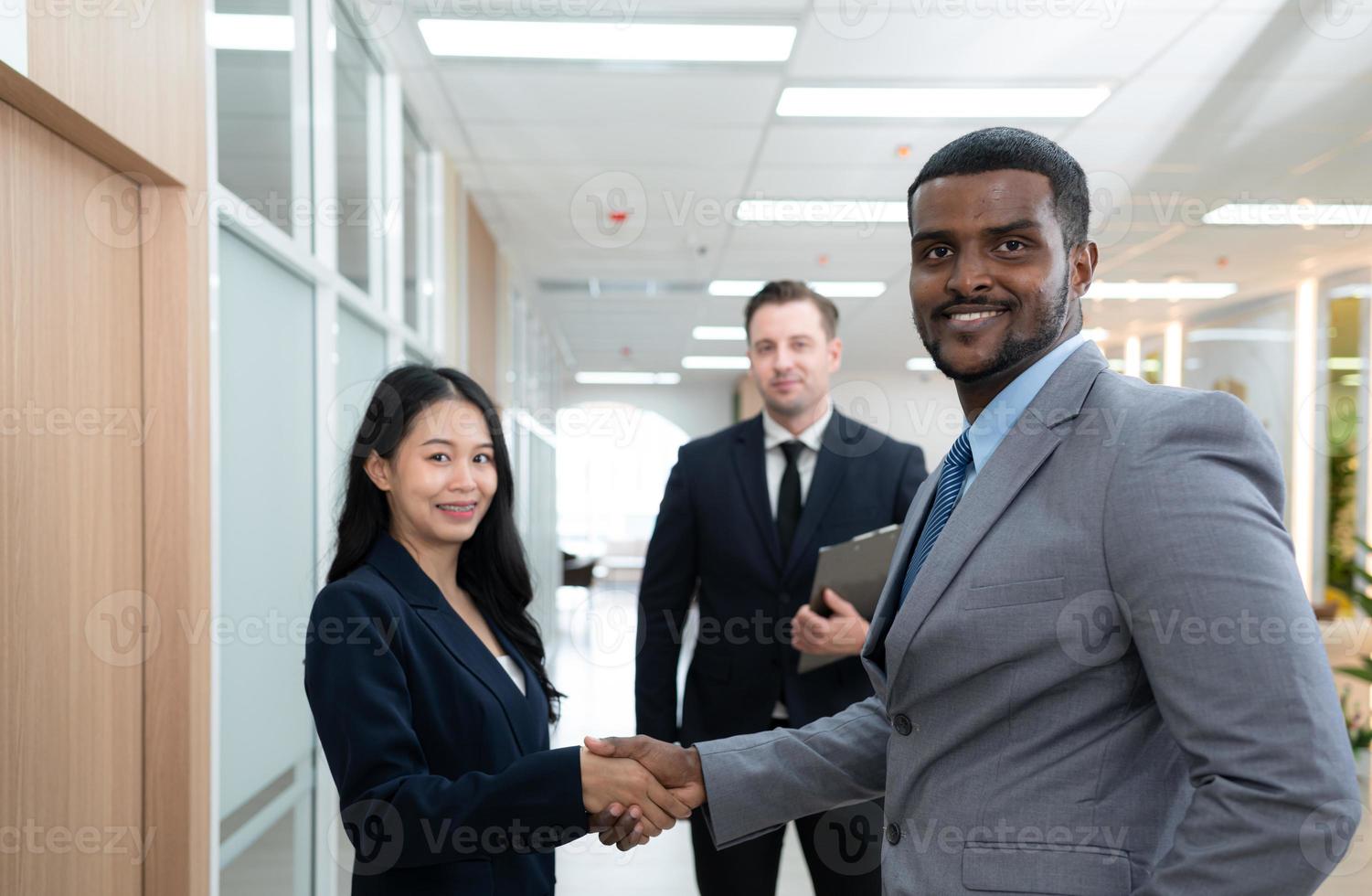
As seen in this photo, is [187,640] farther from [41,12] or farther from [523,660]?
[41,12]

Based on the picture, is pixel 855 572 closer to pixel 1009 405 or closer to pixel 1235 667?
pixel 1009 405

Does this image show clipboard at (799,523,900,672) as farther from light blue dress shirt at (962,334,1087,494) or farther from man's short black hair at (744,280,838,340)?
light blue dress shirt at (962,334,1087,494)

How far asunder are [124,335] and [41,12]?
62 centimetres

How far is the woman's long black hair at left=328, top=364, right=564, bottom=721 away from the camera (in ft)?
5.29

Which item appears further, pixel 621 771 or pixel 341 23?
pixel 341 23

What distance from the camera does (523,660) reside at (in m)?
1.72

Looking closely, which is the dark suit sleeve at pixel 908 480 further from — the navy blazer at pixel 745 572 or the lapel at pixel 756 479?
A: the lapel at pixel 756 479

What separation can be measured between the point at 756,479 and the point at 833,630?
46 centimetres

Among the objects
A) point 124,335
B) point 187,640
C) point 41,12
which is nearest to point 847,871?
point 187,640

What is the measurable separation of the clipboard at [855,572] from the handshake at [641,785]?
0.54m

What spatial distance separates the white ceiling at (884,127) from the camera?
355cm

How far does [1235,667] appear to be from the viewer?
2.74 feet

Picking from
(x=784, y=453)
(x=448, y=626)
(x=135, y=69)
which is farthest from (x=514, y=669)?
(x=135, y=69)

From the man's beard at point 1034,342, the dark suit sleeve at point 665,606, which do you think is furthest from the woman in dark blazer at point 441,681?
the man's beard at point 1034,342
